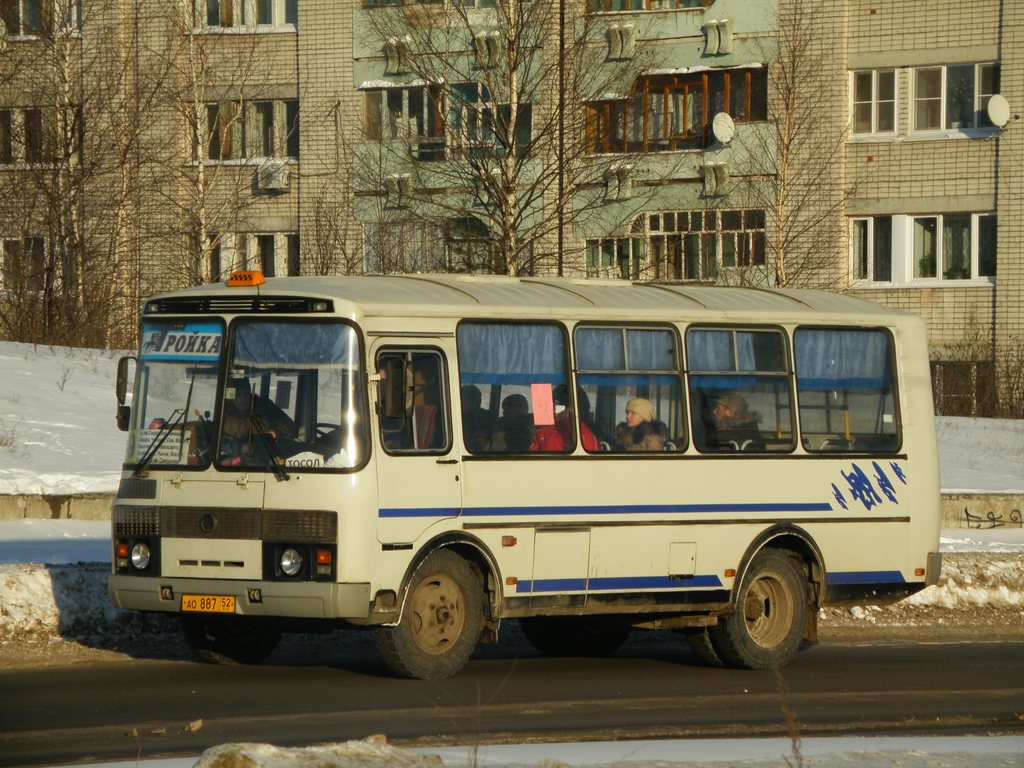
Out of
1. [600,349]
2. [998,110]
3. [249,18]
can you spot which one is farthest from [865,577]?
[249,18]

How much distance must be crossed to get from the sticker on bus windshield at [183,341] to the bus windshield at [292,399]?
147 millimetres

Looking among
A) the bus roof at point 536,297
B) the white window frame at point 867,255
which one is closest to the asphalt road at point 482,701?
the bus roof at point 536,297

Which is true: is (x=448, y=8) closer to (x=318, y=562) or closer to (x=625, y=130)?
(x=625, y=130)

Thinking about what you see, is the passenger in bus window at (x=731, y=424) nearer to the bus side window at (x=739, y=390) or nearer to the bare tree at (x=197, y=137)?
the bus side window at (x=739, y=390)

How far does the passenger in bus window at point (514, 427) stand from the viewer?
42.9ft

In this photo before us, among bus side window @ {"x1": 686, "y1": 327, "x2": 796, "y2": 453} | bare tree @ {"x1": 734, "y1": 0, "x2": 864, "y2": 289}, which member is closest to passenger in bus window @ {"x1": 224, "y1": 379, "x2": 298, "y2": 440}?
bus side window @ {"x1": 686, "y1": 327, "x2": 796, "y2": 453}

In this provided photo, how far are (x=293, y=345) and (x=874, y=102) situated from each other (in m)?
33.6

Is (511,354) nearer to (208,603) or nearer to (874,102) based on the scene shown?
(208,603)

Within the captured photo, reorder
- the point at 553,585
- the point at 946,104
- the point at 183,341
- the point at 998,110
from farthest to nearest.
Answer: the point at 946,104
the point at 998,110
the point at 553,585
the point at 183,341

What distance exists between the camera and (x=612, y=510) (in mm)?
13508

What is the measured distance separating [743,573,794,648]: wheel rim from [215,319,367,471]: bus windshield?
3673mm

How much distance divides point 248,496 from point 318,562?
2.14 ft

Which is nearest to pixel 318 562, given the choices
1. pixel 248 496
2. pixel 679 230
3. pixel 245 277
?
pixel 248 496

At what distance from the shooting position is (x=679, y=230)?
43719 mm
